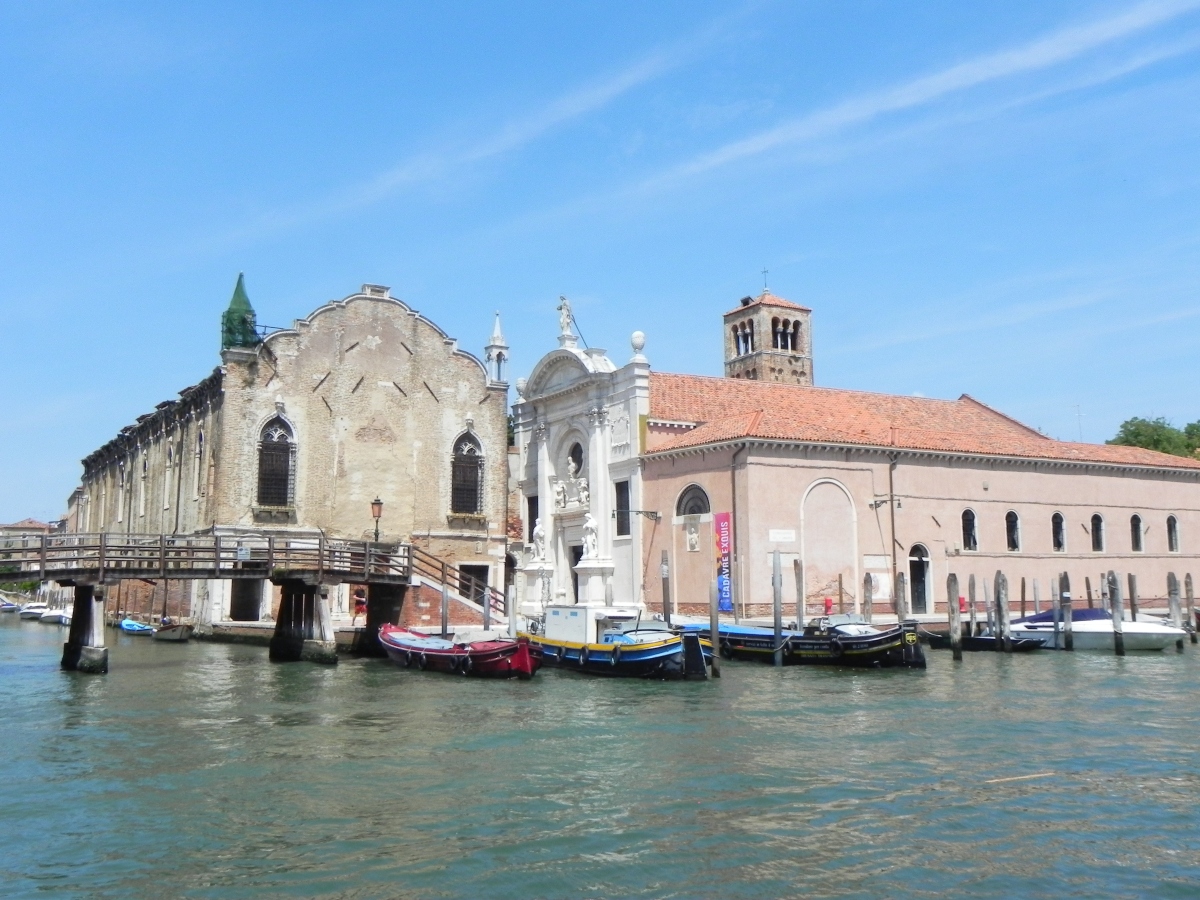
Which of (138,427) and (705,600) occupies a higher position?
(138,427)

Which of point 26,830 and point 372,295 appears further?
point 372,295

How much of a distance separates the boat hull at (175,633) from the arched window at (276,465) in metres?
3.92

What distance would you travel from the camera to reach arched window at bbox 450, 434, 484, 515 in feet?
113

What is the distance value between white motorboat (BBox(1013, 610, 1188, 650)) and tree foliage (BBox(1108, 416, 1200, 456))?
2564cm

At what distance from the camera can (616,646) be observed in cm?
2122

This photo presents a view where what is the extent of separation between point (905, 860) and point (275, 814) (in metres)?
5.42

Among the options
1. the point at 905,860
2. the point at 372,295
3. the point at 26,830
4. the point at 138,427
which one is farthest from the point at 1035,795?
the point at 138,427

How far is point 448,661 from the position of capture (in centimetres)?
2202

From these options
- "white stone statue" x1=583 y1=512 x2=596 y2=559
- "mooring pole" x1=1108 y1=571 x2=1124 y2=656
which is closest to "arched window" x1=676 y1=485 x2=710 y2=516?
"white stone statue" x1=583 y1=512 x2=596 y2=559

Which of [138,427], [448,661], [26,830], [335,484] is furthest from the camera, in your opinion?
[138,427]

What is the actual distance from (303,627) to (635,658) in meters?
8.12

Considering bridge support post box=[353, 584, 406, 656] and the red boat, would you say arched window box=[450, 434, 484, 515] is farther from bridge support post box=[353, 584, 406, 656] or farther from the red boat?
the red boat

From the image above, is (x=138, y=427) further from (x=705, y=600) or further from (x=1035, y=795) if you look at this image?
(x=1035, y=795)

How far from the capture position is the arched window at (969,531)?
31.7 metres
